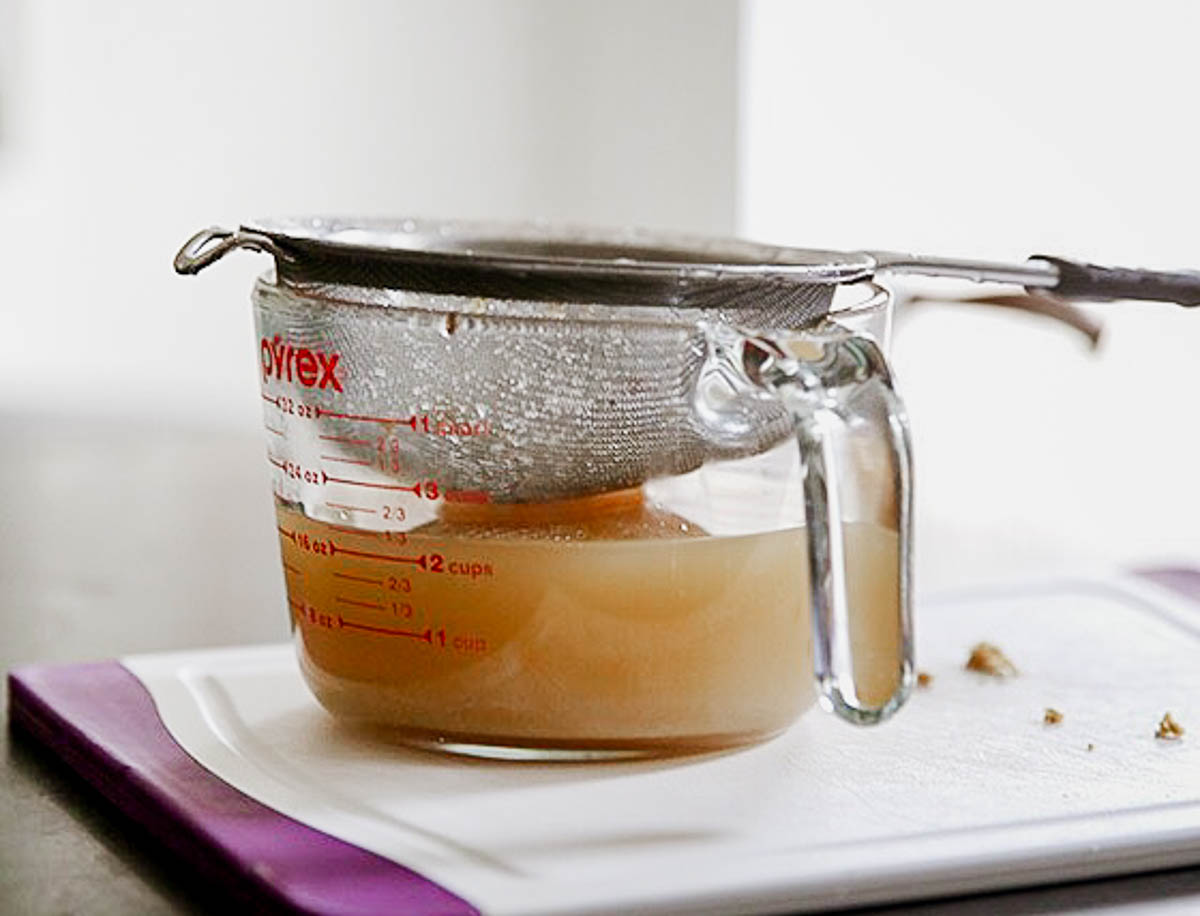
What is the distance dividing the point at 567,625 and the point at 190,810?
150 mm

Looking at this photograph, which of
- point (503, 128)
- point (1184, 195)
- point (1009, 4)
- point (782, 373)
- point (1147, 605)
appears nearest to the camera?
point (782, 373)

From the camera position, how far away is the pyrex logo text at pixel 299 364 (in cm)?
84

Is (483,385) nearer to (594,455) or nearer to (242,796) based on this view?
(594,455)

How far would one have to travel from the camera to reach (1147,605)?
1.16 meters

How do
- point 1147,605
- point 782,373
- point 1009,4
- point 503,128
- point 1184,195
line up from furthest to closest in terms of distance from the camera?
point 503,128 → point 1009,4 → point 1184,195 → point 1147,605 → point 782,373

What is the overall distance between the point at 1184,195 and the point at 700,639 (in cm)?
162

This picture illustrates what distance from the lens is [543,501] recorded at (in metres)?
0.85

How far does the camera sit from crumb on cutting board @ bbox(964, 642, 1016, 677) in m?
1.02

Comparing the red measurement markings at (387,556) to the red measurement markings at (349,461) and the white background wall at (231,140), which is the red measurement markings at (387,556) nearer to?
the red measurement markings at (349,461)

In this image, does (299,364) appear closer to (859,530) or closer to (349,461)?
(349,461)

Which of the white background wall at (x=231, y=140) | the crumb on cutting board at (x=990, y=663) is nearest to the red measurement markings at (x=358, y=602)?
the crumb on cutting board at (x=990, y=663)

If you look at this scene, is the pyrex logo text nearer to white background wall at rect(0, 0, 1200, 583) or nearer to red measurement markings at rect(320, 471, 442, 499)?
red measurement markings at rect(320, 471, 442, 499)

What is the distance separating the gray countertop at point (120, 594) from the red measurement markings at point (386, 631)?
0.37ft

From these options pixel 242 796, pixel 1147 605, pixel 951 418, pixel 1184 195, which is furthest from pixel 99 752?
pixel 951 418
